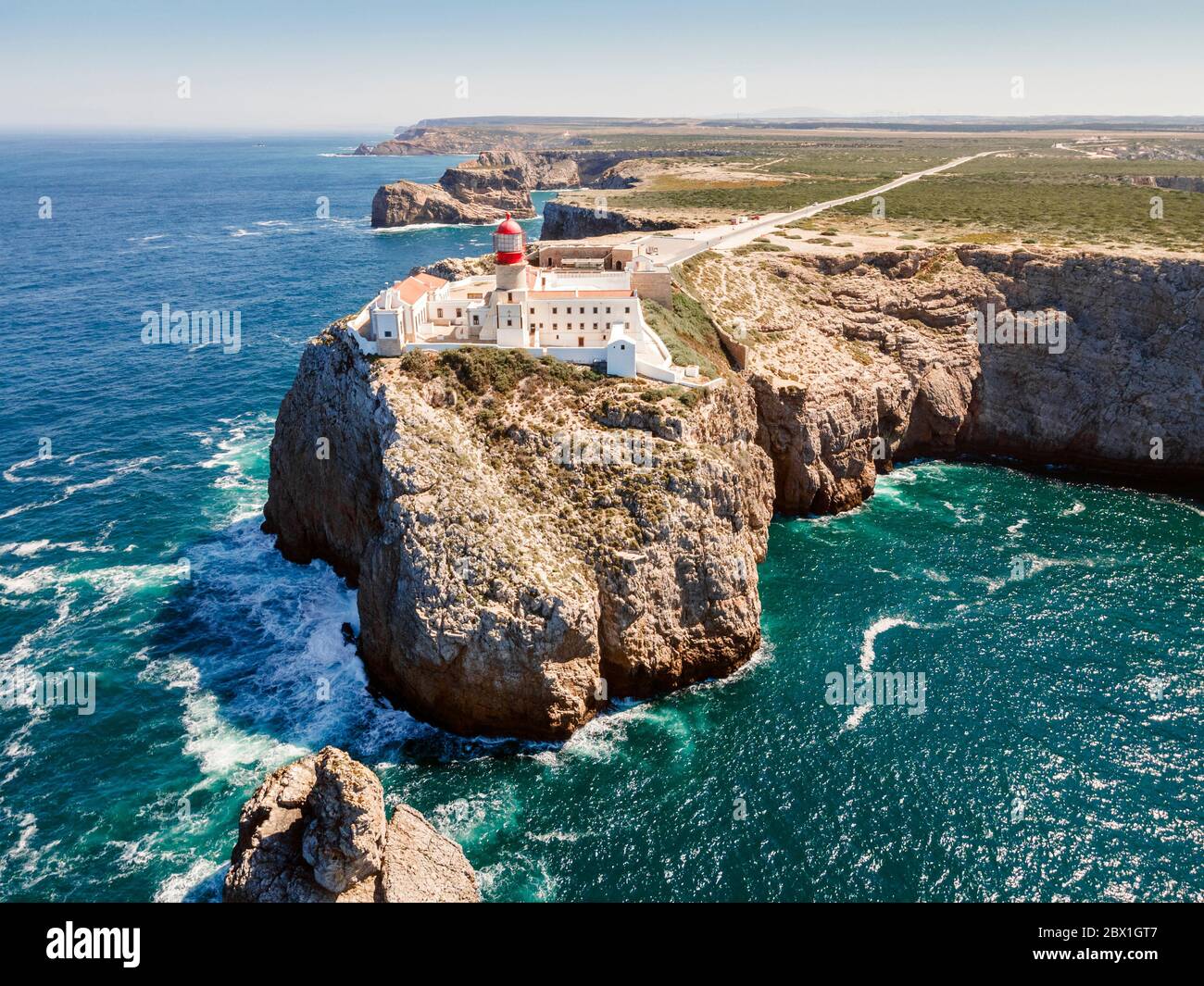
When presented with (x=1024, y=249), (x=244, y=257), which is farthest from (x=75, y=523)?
(x=244, y=257)

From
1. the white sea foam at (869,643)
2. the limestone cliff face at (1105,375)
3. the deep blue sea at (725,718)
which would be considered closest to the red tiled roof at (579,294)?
the deep blue sea at (725,718)

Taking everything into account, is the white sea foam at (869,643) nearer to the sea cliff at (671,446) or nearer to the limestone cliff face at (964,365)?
the sea cliff at (671,446)

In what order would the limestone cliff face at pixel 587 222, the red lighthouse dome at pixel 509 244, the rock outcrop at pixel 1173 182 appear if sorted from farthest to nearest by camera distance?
the rock outcrop at pixel 1173 182, the limestone cliff face at pixel 587 222, the red lighthouse dome at pixel 509 244

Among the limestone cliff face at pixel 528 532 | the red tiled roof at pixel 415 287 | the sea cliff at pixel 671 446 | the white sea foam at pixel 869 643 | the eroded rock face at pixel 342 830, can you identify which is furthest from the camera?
the red tiled roof at pixel 415 287

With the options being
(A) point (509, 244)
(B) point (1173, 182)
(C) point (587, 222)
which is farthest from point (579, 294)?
(B) point (1173, 182)

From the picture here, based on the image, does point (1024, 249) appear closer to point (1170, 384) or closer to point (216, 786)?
point (1170, 384)

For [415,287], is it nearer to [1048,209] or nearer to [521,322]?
[521,322]
